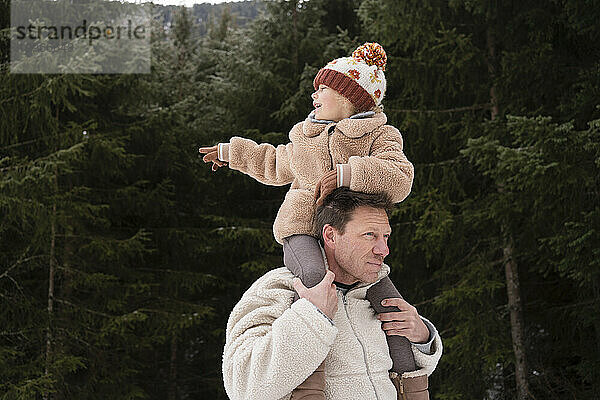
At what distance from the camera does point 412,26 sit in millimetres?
7379

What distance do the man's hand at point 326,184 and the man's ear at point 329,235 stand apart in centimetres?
7

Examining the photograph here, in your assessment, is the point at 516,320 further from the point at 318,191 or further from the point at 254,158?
the point at 318,191

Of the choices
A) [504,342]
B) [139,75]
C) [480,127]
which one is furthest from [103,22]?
[504,342]

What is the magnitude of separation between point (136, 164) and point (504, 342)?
214 inches

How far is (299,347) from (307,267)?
→ 0.86 ft

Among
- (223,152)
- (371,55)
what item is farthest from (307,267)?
(371,55)

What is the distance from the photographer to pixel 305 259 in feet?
6.08

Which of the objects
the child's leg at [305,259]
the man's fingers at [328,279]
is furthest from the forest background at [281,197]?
the man's fingers at [328,279]

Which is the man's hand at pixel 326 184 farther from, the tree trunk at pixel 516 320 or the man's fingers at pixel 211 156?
the tree trunk at pixel 516 320

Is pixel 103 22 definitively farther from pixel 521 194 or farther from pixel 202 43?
pixel 202 43

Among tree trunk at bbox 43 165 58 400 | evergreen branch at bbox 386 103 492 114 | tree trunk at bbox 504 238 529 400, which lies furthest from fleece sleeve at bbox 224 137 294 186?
evergreen branch at bbox 386 103 492 114

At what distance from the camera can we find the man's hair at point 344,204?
6.22 feet

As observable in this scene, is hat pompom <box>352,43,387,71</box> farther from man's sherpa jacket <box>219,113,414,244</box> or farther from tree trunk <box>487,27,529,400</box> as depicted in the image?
tree trunk <box>487,27,529,400</box>

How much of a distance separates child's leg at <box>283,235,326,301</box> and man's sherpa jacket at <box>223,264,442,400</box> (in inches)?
1.9
